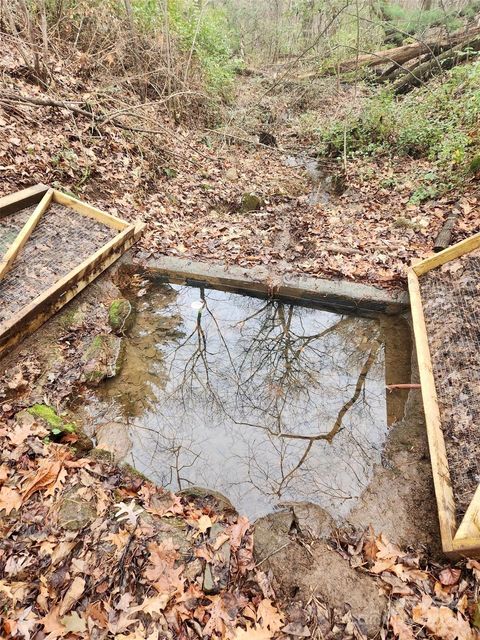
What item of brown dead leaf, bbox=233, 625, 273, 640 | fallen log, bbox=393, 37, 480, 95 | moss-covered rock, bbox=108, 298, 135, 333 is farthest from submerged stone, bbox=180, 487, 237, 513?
fallen log, bbox=393, 37, 480, 95

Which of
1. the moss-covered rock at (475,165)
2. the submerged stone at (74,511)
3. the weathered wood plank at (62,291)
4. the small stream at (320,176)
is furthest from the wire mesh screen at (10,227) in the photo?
the moss-covered rock at (475,165)

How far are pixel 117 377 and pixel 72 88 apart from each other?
6.33 meters

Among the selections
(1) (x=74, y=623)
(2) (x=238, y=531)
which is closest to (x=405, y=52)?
(2) (x=238, y=531)

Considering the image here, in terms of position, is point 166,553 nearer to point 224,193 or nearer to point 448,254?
point 448,254

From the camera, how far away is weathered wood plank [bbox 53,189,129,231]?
5.38 meters

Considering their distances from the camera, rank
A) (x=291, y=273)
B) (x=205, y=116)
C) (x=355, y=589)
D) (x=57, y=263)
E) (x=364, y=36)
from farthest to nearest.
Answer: (x=364, y=36) < (x=205, y=116) < (x=291, y=273) < (x=57, y=263) < (x=355, y=589)

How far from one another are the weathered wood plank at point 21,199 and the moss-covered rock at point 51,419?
2.78 meters

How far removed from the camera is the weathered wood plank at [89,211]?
538cm

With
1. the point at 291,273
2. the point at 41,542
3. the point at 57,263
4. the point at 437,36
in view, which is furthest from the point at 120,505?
the point at 437,36

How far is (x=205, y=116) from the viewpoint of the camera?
10.5m

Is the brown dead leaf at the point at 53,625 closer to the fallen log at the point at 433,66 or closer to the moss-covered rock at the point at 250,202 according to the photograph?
the moss-covered rock at the point at 250,202

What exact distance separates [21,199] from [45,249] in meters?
0.80

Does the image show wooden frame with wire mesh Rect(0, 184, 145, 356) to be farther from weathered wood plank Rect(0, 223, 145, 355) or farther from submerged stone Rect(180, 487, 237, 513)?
submerged stone Rect(180, 487, 237, 513)

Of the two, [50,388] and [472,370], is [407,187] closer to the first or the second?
[472,370]
